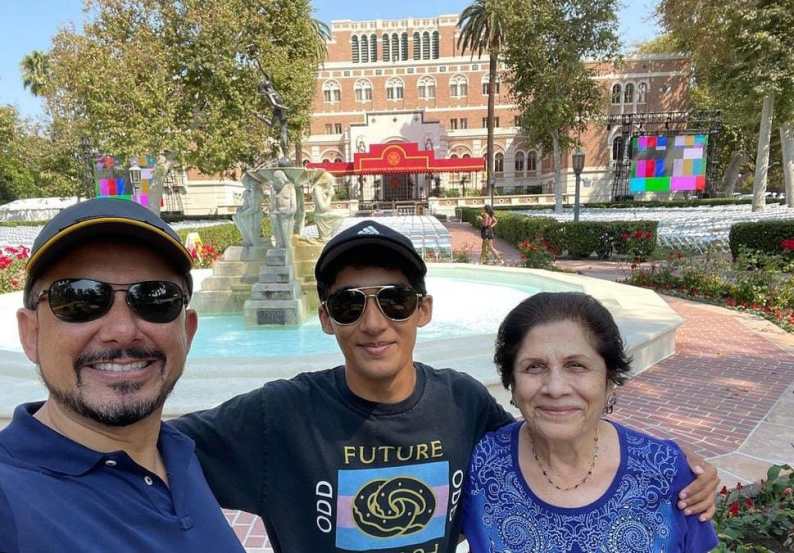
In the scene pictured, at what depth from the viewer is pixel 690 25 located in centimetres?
1844

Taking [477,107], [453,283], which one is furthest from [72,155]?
[477,107]

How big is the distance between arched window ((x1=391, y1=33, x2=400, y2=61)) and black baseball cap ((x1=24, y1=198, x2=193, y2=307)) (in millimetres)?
60597

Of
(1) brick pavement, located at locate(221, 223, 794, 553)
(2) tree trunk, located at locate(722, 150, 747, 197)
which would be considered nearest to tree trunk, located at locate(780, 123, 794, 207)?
(1) brick pavement, located at locate(221, 223, 794, 553)

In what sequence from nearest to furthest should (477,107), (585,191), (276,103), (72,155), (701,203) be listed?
(276,103), (72,155), (701,203), (585,191), (477,107)

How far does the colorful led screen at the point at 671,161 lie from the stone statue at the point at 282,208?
33.9 m

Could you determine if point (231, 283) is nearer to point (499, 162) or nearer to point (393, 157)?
point (393, 157)

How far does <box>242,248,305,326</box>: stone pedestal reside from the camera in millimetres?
7797

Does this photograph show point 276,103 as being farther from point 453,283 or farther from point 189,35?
point 189,35

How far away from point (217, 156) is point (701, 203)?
32.1 m

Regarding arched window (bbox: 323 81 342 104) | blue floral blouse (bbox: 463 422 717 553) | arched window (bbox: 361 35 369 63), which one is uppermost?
arched window (bbox: 361 35 369 63)

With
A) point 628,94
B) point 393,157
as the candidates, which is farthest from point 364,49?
point 628,94

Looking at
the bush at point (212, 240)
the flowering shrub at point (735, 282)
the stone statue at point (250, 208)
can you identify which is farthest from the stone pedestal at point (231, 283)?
the flowering shrub at point (735, 282)

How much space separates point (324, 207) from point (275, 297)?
2156 millimetres

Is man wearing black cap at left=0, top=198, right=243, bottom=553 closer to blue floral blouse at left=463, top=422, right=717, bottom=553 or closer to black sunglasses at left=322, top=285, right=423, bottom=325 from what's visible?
black sunglasses at left=322, top=285, right=423, bottom=325
